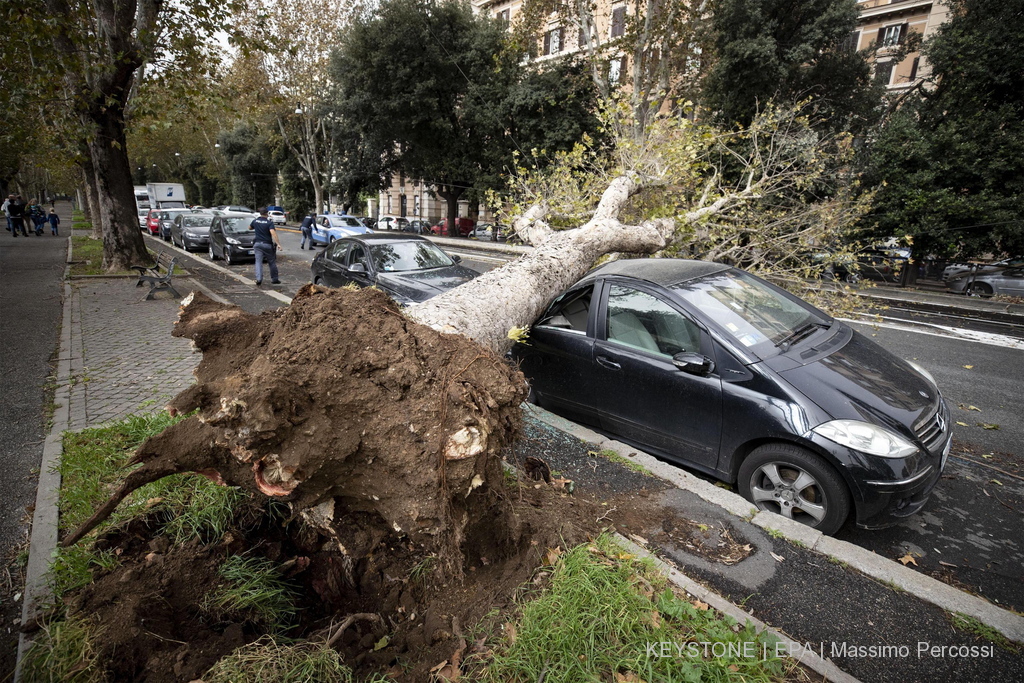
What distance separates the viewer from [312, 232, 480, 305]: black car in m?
7.54

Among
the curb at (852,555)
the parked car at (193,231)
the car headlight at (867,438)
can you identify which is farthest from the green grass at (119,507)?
the parked car at (193,231)

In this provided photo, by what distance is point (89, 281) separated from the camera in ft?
37.0

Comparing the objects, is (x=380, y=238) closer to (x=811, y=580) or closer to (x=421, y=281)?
(x=421, y=281)

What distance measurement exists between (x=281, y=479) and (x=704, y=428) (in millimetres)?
2821

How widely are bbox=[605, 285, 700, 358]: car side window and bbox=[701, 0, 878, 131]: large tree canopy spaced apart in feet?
50.5

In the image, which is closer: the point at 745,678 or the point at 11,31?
the point at 745,678

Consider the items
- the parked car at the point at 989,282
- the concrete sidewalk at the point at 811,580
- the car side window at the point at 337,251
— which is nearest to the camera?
the concrete sidewalk at the point at 811,580

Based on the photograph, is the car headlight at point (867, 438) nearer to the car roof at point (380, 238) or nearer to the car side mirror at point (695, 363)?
the car side mirror at point (695, 363)

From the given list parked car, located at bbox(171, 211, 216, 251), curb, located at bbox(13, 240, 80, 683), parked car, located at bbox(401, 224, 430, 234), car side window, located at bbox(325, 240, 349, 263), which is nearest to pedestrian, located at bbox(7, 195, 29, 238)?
parked car, located at bbox(171, 211, 216, 251)

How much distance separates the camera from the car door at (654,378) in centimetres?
355

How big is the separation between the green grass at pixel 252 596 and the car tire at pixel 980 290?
19047 mm

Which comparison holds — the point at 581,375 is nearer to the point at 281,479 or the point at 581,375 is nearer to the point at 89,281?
the point at 281,479

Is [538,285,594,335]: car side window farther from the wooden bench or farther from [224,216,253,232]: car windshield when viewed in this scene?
[224,216,253,232]: car windshield

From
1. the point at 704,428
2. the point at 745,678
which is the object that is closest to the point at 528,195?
the point at 704,428
